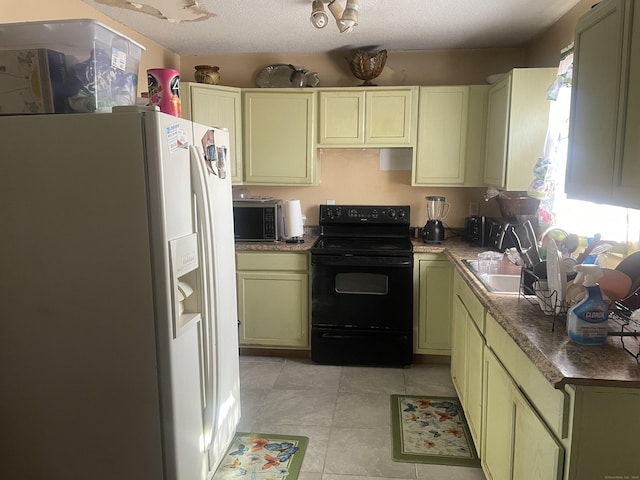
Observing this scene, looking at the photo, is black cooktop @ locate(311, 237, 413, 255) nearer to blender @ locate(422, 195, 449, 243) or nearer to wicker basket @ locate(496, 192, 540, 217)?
blender @ locate(422, 195, 449, 243)

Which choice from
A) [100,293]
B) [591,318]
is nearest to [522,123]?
[591,318]

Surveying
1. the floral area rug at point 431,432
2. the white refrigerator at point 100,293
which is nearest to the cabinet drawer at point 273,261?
the floral area rug at point 431,432

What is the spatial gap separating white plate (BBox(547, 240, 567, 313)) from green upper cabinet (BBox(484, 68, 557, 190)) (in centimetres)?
145

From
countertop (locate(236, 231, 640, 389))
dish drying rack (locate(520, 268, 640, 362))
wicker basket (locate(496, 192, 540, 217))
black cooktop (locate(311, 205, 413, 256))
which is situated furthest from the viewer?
black cooktop (locate(311, 205, 413, 256))

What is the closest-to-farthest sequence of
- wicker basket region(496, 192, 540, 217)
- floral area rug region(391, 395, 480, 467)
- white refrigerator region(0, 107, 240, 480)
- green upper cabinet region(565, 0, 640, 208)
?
green upper cabinet region(565, 0, 640, 208), white refrigerator region(0, 107, 240, 480), floral area rug region(391, 395, 480, 467), wicker basket region(496, 192, 540, 217)

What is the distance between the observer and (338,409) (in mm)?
2941

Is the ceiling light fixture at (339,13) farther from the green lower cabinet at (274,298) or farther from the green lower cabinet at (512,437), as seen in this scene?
the green lower cabinet at (512,437)

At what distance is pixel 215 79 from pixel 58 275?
2467 mm

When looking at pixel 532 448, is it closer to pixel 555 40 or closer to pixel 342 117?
pixel 555 40

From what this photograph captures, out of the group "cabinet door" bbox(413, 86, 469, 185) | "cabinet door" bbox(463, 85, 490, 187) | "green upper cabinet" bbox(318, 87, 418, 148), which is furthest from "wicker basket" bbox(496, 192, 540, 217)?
"green upper cabinet" bbox(318, 87, 418, 148)

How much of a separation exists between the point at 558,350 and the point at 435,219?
2.35 m

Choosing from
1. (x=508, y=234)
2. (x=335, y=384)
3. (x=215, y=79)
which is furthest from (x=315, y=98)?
(x=335, y=384)

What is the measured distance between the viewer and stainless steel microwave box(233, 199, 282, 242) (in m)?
3.63

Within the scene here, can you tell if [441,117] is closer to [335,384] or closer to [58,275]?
[335,384]
